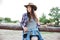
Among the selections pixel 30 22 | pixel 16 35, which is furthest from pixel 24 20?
pixel 16 35

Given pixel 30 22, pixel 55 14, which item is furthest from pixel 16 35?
pixel 55 14

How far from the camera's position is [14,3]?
1489mm

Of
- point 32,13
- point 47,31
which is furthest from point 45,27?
point 32,13

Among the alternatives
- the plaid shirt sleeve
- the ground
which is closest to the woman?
the plaid shirt sleeve

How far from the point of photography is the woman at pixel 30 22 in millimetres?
1289

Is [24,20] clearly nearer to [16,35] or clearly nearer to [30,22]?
[30,22]

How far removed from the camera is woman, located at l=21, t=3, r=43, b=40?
129 cm

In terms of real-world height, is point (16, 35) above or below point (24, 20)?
below

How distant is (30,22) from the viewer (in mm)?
1314

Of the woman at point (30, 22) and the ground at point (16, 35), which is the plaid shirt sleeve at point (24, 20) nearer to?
the woman at point (30, 22)

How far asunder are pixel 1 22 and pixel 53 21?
38 cm

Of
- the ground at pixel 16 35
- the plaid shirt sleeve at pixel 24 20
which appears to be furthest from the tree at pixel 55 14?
the plaid shirt sleeve at pixel 24 20

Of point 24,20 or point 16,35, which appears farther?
point 16,35

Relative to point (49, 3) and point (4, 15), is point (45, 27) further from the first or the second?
point (4, 15)
